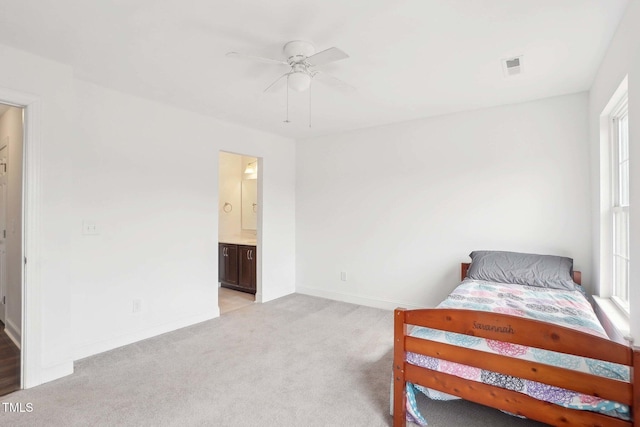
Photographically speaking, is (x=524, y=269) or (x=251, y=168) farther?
(x=251, y=168)

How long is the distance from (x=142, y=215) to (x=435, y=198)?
3.30 meters

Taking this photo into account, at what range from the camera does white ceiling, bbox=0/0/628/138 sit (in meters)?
1.88

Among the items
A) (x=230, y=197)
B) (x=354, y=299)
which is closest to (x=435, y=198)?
(x=354, y=299)

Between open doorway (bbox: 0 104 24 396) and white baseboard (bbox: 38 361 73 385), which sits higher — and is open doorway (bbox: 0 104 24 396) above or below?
above

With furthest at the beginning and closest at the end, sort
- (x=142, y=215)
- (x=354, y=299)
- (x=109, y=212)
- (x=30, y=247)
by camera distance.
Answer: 1. (x=354, y=299)
2. (x=142, y=215)
3. (x=109, y=212)
4. (x=30, y=247)

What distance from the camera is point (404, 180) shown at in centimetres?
418

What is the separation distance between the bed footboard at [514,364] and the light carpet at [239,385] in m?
0.40

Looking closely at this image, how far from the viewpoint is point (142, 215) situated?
10.8ft

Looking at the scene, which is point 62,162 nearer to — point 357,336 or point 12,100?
point 12,100

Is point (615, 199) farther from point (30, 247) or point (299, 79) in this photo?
point (30, 247)

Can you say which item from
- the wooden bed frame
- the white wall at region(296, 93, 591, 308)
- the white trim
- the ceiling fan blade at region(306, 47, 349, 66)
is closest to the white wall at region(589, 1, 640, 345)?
the white trim

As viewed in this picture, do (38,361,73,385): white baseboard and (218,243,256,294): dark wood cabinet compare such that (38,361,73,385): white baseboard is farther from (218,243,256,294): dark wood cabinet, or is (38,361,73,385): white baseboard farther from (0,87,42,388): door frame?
(218,243,256,294): dark wood cabinet

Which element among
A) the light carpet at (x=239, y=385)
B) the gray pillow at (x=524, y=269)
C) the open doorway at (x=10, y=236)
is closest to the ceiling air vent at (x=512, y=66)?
the gray pillow at (x=524, y=269)

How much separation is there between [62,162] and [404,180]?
11.6ft
